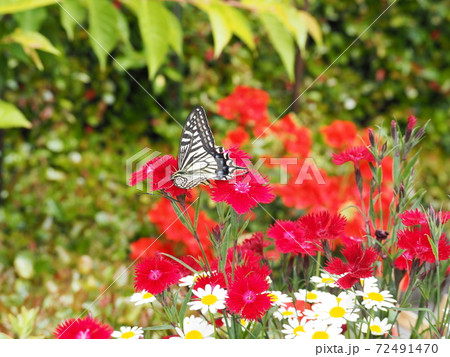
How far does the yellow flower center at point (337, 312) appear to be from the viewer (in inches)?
23.8

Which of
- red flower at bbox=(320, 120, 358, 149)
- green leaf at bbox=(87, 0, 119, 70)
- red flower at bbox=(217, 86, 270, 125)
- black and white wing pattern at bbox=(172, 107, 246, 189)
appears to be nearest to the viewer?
black and white wing pattern at bbox=(172, 107, 246, 189)

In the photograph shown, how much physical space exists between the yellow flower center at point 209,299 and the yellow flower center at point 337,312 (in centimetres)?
15

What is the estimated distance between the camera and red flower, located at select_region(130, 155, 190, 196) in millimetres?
629

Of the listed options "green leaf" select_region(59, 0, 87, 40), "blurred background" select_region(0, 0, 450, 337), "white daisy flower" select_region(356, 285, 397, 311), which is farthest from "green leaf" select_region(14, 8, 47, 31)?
"white daisy flower" select_region(356, 285, 397, 311)

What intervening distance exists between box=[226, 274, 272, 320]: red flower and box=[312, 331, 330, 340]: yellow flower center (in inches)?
2.8

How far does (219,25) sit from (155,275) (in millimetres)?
976

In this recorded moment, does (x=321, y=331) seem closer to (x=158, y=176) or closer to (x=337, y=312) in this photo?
(x=337, y=312)

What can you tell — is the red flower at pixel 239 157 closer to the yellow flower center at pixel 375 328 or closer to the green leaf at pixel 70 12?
the yellow flower center at pixel 375 328

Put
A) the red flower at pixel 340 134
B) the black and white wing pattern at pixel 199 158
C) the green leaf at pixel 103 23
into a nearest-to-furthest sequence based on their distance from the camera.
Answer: the black and white wing pattern at pixel 199 158
the green leaf at pixel 103 23
the red flower at pixel 340 134

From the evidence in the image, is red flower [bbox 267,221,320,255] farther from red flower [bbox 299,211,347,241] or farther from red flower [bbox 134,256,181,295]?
red flower [bbox 134,256,181,295]

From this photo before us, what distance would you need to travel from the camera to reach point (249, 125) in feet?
7.11

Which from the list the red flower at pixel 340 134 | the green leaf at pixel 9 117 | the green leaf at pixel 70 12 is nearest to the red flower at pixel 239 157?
the green leaf at pixel 9 117

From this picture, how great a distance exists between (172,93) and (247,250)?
2.08 m
